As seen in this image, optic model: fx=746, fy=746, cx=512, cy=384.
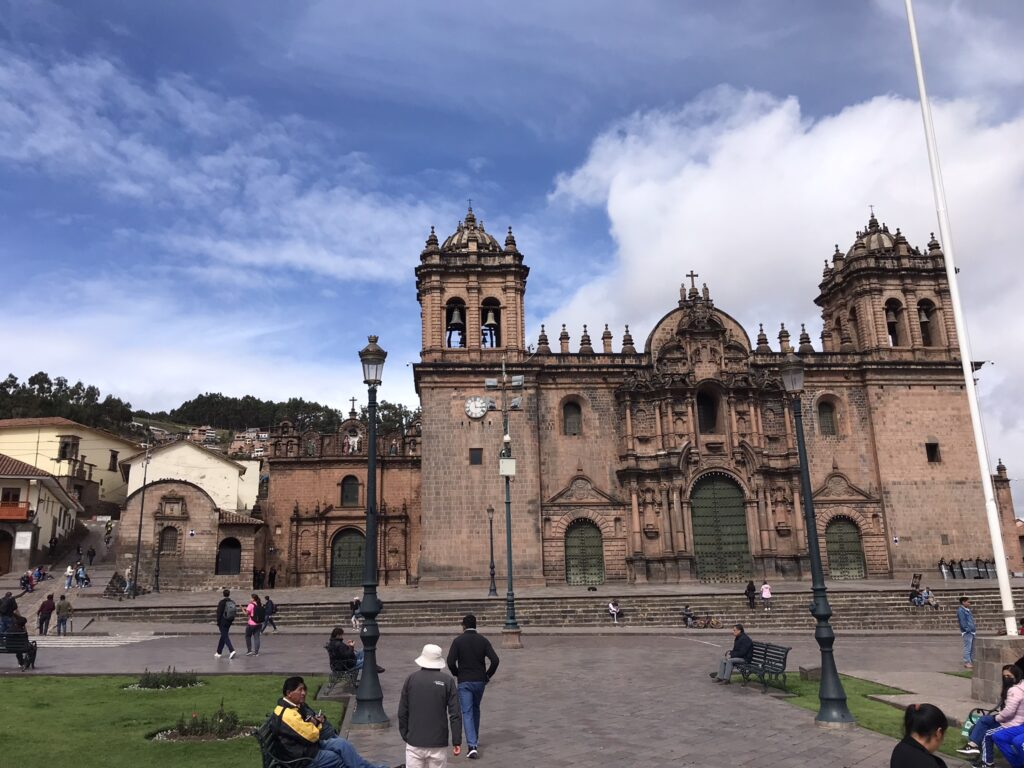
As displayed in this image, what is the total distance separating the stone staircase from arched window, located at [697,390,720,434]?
10355 millimetres

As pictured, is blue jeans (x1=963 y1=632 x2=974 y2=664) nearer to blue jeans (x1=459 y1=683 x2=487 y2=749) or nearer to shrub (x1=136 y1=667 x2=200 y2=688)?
blue jeans (x1=459 y1=683 x2=487 y2=749)

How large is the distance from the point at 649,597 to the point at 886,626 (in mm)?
7509

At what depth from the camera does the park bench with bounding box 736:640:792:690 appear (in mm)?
12512

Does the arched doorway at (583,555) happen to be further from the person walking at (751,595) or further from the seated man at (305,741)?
the seated man at (305,741)

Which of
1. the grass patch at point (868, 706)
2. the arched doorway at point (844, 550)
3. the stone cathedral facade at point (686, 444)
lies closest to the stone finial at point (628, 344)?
the stone cathedral facade at point (686, 444)

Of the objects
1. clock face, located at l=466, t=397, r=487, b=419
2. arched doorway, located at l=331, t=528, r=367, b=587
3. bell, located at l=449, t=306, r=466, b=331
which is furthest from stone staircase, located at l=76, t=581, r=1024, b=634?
bell, located at l=449, t=306, r=466, b=331

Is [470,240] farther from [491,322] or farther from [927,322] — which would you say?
[927,322]

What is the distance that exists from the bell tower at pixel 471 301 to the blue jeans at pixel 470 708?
26.4 meters

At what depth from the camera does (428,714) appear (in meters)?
6.54

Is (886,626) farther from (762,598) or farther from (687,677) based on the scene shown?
(687,677)

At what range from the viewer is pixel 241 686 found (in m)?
12.8

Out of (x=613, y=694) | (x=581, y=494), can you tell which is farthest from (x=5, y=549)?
(x=613, y=694)

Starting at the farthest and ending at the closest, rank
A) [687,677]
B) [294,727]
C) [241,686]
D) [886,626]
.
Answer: [886,626], [687,677], [241,686], [294,727]

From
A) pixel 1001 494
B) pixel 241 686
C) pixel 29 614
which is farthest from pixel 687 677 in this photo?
pixel 1001 494
